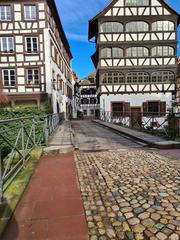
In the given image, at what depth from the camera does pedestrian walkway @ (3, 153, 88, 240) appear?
244 centimetres

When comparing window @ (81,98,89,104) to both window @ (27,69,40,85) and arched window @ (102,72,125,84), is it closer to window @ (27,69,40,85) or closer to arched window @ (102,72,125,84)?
arched window @ (102,72,125,84)

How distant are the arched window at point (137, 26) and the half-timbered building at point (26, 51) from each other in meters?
8.40

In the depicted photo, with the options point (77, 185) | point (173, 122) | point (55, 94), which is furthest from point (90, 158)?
point (55, 94)

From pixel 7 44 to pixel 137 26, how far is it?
43.4ft

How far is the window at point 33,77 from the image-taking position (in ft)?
62.2

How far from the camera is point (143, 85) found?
898 inches

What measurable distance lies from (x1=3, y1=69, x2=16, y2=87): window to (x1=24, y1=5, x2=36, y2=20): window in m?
4.91

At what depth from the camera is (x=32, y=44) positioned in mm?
18766

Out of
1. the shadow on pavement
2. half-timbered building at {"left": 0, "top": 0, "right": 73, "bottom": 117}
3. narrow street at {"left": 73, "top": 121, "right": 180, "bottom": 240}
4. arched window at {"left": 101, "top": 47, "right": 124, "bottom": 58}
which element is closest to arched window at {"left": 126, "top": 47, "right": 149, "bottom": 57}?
arched window at {"left": 101, "top": 47, "right": 124, "bottom": 58}

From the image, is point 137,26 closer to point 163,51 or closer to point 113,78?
point 163,51

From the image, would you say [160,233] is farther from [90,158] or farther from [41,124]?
[41,124]

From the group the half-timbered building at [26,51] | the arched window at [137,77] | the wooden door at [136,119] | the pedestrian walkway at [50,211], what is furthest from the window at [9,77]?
the pedestrian walkway at [50,211]

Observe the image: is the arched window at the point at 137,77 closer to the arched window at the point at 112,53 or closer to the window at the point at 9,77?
the arched window at the point at 112,53

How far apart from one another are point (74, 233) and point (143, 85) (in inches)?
860
